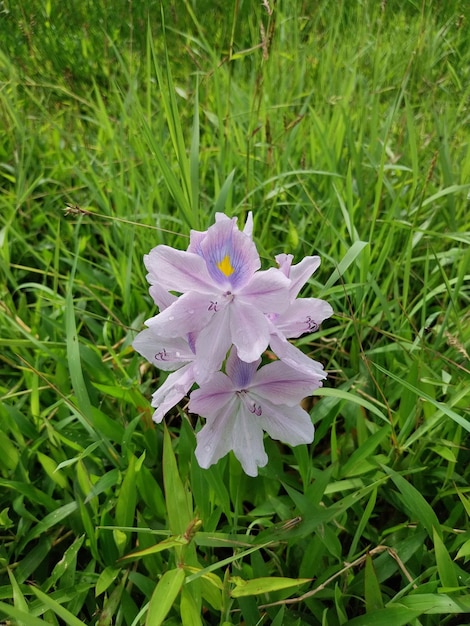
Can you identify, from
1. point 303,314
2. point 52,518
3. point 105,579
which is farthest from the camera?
point 52,518

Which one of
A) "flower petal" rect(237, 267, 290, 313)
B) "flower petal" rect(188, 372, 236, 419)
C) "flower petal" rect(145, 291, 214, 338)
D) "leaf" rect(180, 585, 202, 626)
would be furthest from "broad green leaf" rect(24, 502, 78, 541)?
"flower petal" rect(237, 267, 290, 313)

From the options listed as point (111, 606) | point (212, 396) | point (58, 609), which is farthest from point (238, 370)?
point (111, 606)

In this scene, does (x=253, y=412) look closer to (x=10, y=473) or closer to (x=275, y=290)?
(x=275, y=290)

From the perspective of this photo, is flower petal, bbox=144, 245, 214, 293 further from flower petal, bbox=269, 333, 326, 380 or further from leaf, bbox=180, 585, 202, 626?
leaf, bbox=180, 585, 202, 626

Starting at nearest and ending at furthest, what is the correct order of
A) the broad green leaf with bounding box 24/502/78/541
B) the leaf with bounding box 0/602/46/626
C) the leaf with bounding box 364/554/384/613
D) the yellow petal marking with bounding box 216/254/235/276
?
the leaf with bounding box 0/602/46/626, the yellow petal marking with bounding box 216/254/235/276, the leaf with bounding box 364/554/384/613, the broad green leaf with bounding box 24/502/78/541

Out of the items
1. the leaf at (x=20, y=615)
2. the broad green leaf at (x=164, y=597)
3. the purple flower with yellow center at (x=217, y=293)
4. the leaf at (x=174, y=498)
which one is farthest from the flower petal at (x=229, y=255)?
the leaf at (x=20, y=615)

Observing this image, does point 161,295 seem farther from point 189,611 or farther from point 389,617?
point 389,617

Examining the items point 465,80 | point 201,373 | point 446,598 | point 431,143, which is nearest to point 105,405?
point 201,373
